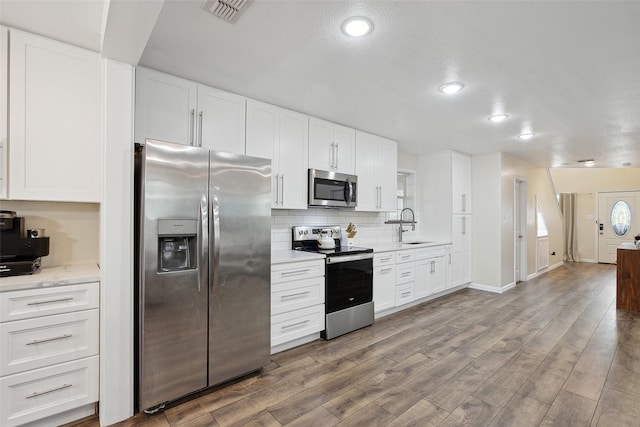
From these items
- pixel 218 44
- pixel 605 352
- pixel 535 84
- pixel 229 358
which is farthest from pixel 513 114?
pixel 229 358

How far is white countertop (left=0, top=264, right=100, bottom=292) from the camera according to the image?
1668mm

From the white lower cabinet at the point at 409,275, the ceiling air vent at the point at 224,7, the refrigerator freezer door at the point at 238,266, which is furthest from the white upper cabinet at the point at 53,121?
the white lower cabinet at the point at 409,275

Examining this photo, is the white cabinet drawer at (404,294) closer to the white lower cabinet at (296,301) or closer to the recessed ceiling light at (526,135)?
the white lower cabinet at (296,301)

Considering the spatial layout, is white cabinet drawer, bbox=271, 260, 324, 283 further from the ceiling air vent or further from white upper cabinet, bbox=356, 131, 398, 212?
the ceiling air vent

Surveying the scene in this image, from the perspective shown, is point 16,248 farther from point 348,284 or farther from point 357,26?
point 348,284

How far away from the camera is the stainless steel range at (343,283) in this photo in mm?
3119

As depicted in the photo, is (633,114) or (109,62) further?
(633,114)

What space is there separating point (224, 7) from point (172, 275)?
1628mm

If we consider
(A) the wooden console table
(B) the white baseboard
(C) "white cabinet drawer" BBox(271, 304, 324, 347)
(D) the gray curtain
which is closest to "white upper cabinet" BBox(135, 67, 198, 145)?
(C) "white cabinet drawer" BBox(271, 304, 324, 347)

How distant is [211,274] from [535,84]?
9.87ft

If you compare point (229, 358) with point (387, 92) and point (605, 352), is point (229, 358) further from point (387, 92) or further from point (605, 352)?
point (605, 352)

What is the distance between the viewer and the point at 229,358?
225 cm

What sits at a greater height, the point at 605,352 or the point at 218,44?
the point at 218,44

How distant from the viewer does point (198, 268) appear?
2.08 meters
